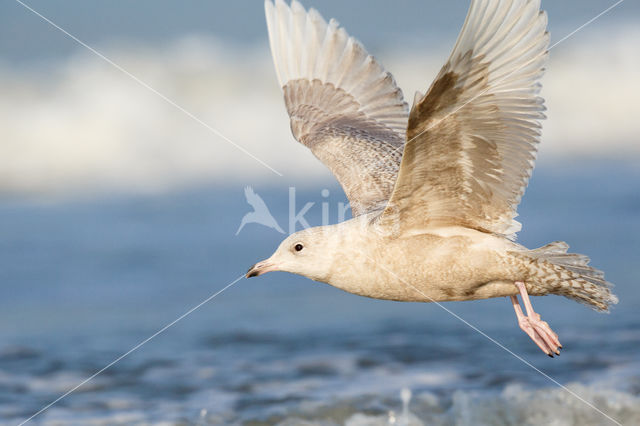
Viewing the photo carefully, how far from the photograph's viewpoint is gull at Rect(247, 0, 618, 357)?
5.16 meters

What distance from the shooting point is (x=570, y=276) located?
6055mm

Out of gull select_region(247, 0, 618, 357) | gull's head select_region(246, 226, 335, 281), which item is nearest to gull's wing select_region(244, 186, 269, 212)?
gull select_region(247, 0, 618, 357)

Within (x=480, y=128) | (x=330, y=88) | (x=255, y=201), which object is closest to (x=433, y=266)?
(x=480, y=128)

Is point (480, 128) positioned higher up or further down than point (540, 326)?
higher up

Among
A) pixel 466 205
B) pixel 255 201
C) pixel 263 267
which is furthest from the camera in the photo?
pixel 255 201

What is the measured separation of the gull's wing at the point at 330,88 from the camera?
827cm

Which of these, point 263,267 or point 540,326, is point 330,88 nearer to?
point 263,267

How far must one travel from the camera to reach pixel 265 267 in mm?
6352

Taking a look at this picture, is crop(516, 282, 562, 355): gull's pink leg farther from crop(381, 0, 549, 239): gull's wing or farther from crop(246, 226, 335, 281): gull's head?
crop(246, 226, 335, 281): gull's head

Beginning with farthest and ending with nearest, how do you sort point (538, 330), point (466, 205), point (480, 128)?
point (538, 330) → point (466, 205) → point (480, 128)

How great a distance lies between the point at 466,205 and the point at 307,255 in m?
1.16

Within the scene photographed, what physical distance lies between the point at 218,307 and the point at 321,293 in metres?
1.90

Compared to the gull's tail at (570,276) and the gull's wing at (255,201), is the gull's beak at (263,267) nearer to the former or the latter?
the gull's tail at (570,276)

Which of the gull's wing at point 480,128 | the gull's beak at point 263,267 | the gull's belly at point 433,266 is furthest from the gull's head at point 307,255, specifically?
the gull's wing at point 480,128
